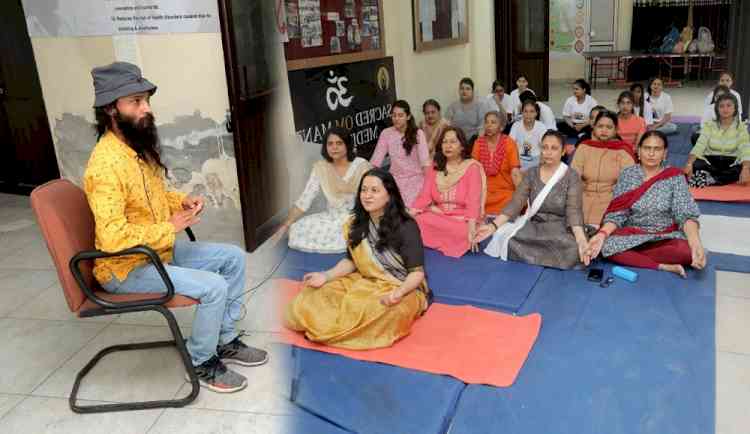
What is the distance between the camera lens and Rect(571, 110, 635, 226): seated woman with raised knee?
4.30 m

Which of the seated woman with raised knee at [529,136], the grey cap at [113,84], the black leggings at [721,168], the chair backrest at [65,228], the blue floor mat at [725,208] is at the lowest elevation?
the blue floor mat at [725,208]

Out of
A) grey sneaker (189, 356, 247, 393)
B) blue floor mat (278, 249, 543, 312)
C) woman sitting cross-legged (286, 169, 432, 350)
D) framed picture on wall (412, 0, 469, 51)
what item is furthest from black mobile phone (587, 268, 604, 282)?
framed picture on wall (412, 0, 469, 51)

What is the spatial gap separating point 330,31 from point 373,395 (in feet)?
11.7

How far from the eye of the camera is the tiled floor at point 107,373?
2365 millimetres

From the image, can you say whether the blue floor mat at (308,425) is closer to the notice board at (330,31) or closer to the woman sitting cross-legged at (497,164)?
the woman sitting cross-legged at (497,164)

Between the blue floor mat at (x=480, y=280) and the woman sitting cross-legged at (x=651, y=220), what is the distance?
42cm

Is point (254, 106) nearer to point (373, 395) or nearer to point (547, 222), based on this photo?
point (547, 222)

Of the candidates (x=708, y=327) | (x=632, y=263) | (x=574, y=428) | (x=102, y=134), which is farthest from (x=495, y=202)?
(x=102, y=134)

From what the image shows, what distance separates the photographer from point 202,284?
7.98 feet

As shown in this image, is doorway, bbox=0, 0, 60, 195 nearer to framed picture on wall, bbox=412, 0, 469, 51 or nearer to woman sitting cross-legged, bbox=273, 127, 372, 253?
woman sitting cross-legged, bbox=273, 127, 372, 253

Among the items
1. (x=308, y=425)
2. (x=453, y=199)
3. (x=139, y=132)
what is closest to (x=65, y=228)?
(x=139, y=132)

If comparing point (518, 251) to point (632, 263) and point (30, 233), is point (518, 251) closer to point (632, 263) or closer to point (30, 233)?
point (632, 263)

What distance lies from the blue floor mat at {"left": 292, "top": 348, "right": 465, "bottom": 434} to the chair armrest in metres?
0.64

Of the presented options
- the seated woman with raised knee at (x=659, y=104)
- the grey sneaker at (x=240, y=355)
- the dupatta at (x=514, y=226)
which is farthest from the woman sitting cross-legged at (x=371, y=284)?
the seated woman with raised knee at (x=659, y=104)
